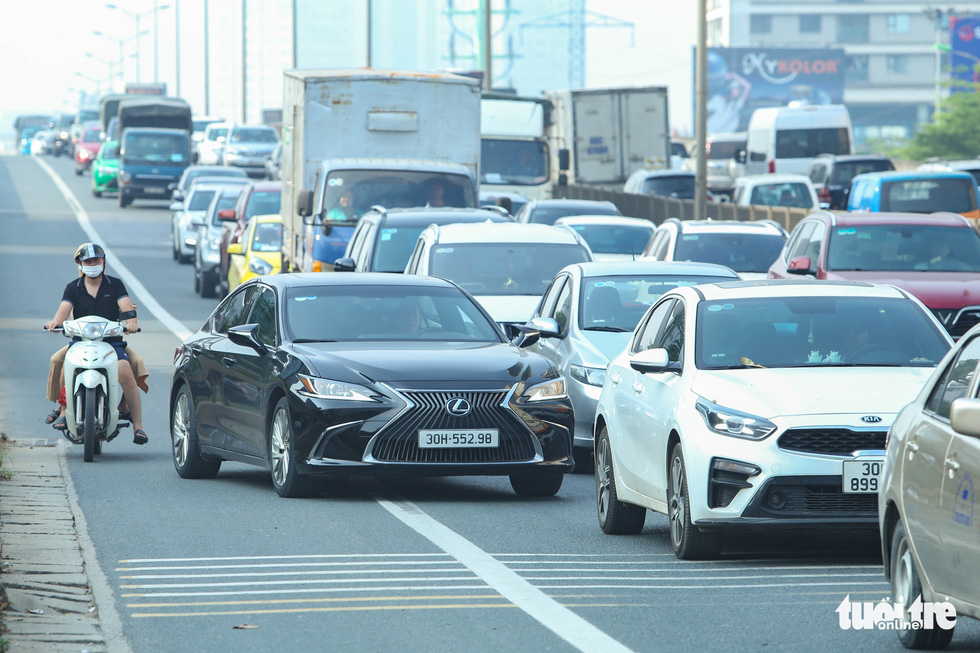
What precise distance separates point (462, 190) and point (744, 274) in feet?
16.1

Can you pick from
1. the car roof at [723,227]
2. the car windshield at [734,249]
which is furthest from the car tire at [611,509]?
the car roof at [723,227]

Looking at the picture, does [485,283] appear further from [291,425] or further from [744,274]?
[291,425]

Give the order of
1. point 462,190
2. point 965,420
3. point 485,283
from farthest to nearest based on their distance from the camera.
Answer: point 462,190
point 485,283
point 965,420

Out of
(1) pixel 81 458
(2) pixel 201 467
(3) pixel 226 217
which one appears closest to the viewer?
(2) pixel 201 467

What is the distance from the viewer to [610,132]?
4397cm

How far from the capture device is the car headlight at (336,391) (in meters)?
10.7

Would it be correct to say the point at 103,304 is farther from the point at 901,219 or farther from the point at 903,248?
the point at 901,219

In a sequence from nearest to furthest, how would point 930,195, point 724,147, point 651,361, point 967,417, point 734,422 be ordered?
point 967,417, point 734,422, point 651,361, point 930,195, point 724,147

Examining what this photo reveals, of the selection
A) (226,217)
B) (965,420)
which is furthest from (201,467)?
(226,217)

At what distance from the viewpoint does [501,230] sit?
57.6ft

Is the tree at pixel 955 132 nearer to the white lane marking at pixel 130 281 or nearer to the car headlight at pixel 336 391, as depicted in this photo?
the white lane marking at pixel 130 281

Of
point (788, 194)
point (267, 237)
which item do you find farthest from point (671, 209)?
point (267, 237)

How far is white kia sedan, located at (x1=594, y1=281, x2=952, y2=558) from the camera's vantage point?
27.1 feet

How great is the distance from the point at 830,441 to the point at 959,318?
26.1ft
